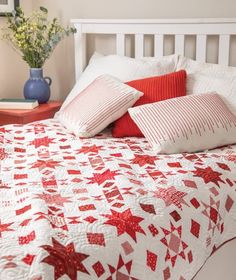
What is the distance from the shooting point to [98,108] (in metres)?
2.14

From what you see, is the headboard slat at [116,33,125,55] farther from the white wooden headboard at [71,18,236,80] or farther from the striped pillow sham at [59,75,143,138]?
the striped pillow sham at [59,75,143,138]

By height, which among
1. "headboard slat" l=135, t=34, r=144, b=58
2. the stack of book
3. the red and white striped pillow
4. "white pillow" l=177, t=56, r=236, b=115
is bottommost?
the stack of book

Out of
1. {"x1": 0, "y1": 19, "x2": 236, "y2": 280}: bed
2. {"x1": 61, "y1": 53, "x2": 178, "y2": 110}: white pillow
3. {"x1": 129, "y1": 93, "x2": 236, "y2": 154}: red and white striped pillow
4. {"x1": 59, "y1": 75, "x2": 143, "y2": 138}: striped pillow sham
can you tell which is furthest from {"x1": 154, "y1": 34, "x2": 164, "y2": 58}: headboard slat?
{"x1": 0, "y1": 19, "x2": 236, "y2": 280}: bed

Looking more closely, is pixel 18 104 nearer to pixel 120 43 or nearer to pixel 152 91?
pixel 120 43

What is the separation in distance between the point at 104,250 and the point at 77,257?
80 millimetres

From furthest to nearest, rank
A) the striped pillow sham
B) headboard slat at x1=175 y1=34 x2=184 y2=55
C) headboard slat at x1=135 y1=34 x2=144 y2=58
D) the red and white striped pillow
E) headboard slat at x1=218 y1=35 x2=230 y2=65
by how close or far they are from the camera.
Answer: headboard slat at x1=135 y1=34 x2=144 y2=58 < headboard slat at x1=175 y1=34 x2=184 y2=55 < headboard slat at x1=218 y1=35 x2=230 y2=65 < the striped pillow sham < the red and white striped pillow

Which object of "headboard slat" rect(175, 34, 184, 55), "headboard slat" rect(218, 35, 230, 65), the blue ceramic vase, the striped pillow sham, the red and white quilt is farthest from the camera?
the blue ceramic vase

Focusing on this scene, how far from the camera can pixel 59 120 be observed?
2.36m

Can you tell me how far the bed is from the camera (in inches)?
42.8

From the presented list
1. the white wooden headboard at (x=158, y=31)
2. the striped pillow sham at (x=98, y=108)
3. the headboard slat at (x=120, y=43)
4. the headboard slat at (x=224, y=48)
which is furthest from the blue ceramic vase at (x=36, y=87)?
the headboard slat at (x=224, y=48)

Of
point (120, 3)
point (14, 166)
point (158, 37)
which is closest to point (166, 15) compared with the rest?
point (158, 37)

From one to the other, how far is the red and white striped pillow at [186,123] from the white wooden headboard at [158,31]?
20.4 inches

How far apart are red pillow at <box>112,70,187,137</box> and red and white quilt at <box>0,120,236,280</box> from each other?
188 mm

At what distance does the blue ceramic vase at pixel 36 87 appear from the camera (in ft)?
9.23
